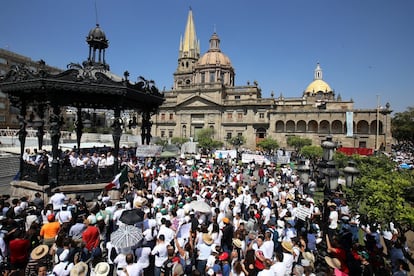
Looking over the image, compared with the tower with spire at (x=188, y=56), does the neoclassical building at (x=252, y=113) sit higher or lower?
lower

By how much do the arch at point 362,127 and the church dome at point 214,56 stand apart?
1262 inches

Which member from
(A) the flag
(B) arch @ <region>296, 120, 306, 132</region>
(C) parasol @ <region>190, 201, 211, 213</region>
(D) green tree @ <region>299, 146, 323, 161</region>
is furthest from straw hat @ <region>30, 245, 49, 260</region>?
(B) arch @ <region>296, 120, 306, 132</region>

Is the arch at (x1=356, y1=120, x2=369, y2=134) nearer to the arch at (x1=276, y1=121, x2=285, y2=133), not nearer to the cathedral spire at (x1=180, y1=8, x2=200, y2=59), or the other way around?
the arch at (x1=276, y1=121, x2=285, y2=133)

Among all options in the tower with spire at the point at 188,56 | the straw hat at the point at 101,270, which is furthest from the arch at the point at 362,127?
the straw hat at the point at 101,270

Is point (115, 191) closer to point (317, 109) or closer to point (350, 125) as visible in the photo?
point (350, 125)

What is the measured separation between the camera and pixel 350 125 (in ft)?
135

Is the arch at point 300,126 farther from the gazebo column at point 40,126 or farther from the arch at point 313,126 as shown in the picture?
Answer: the gazebo column at point 40,126

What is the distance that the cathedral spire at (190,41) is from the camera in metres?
68.4

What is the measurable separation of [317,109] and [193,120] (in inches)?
1058

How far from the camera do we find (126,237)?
5238 millimetres

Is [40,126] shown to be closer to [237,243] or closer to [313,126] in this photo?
[237,243]

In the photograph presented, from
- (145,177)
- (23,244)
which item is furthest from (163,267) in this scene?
(145,177)

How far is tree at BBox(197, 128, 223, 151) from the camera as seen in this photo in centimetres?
4425

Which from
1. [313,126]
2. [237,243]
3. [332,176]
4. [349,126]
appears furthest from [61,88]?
[313,126]
